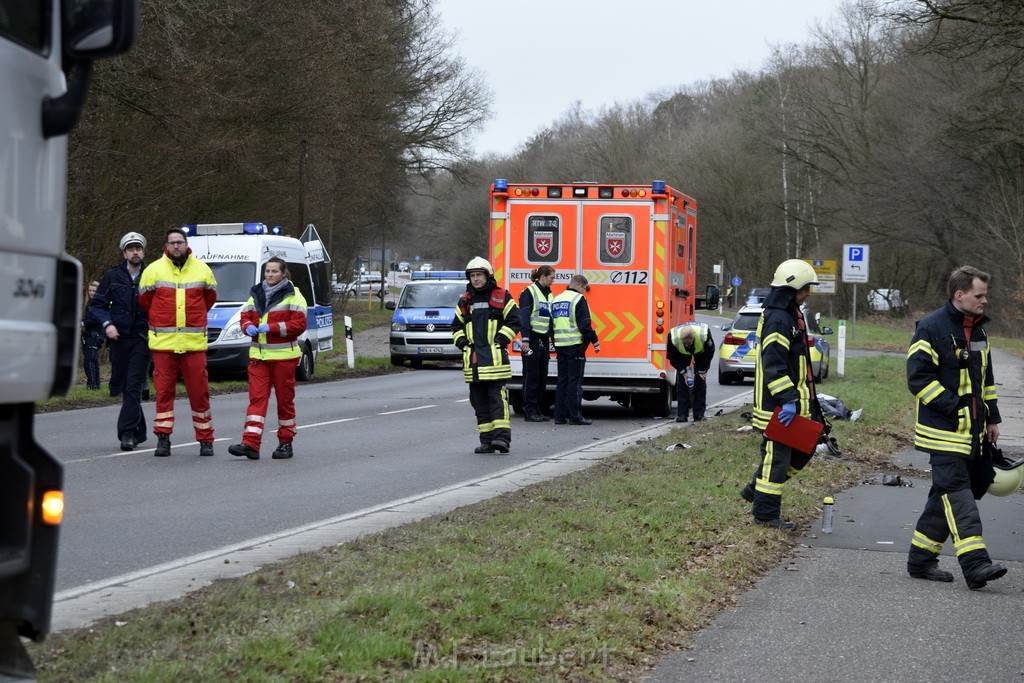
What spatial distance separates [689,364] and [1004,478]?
1018 centimetres

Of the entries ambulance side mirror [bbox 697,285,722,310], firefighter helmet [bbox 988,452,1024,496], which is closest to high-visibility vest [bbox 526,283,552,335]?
ambulance side mirror [bbox 697,285,722,310]

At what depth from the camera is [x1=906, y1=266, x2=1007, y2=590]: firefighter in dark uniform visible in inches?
313

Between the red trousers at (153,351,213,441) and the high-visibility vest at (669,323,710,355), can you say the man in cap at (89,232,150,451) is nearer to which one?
the red trousers at (153,351,213,441)

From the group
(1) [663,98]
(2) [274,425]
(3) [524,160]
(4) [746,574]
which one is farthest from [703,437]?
(1) [663,98]

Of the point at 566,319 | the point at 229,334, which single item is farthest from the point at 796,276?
the point at 229,334

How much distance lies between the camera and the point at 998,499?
38.4 ft

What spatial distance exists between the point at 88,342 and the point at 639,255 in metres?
8.59

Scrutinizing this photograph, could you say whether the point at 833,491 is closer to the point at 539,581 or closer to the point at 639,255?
the point at 539,581

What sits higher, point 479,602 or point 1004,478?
point 1004,478

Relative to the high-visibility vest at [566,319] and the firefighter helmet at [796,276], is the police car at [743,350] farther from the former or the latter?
the firefighter helmet at [796,276]

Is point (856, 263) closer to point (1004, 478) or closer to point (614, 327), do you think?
point (614, 327)

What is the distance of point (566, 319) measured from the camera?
17.4 metres

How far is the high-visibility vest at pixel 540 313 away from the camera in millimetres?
17703

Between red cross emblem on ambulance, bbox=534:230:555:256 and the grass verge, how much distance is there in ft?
28.0
